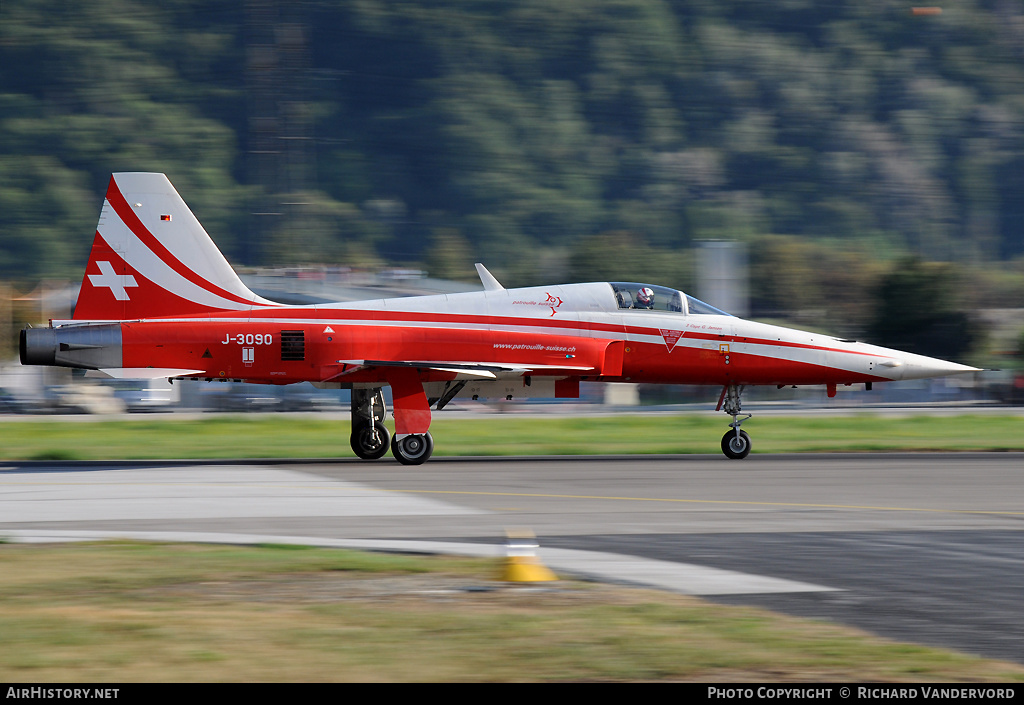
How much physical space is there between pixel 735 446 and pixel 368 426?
650 centimetres

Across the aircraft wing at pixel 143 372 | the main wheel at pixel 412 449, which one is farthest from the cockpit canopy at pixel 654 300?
the aircraft wing at pixel 143 372

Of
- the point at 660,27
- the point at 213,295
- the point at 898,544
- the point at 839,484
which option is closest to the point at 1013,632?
the point at 898,544

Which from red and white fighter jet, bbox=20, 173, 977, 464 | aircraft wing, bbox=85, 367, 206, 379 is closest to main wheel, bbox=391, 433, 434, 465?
red and white fighter jet, bbox=20, 173, 977, 464

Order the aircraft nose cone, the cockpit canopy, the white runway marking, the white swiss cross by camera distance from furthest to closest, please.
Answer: the aircraft nose cone < the cockpit canopy < the white swiss cross < the white runway marking

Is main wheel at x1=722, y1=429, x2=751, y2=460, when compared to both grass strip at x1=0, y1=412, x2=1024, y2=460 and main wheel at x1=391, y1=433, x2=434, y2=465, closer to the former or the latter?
grass strip at x1=0, y1=412, x2=1024, y2=460

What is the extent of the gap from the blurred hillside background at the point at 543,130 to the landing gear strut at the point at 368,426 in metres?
65.7

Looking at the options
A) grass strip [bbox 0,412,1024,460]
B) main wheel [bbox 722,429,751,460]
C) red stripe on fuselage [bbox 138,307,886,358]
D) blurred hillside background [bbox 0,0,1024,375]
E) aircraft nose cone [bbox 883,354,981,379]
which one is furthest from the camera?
blurred hillside background [bbox 0,0,1024,375]

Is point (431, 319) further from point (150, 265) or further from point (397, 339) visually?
point (150, 265)

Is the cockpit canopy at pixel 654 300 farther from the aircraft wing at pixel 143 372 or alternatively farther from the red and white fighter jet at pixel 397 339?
the aircraft wing at pixel 143 372

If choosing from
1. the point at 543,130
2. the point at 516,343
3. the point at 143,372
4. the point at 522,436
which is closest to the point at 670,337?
the point at 516,343

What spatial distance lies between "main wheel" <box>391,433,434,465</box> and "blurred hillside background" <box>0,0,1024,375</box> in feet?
220

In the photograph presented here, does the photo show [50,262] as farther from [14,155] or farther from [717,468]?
[717,468]

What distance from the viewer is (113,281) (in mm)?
18812

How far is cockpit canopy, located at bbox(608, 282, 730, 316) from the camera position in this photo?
19.8 m
